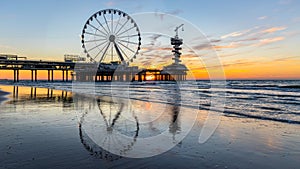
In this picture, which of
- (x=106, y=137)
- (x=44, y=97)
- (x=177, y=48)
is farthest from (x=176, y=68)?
(x=106, y=137)

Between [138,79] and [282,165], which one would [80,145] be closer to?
[282,165]

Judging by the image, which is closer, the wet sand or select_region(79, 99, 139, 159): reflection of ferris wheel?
the wet sand

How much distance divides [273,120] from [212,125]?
298 cm

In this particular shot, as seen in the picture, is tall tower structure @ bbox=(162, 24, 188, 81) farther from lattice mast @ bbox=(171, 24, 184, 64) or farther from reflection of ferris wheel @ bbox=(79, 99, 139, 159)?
reflection of ferris wheel @ bbox=(79, 99, 139, 159)

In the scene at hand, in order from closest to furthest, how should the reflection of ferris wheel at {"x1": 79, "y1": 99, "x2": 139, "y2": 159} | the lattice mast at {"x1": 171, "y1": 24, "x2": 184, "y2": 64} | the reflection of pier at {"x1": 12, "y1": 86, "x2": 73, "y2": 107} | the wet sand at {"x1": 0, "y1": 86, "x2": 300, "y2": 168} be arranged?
1. the wet sand at {"x1": 0, "y1": 86, "x2": 300, "y2": 168}
2. the reflection of ferris wheel at {"x1": 79, "y1": 99, "x2": 139, "y2": 159}
3. the reflection of pier at {"x1": 12, "y1": 86, "x2": 73, "y2": 107}
4. the lattice mast at {"x1": 171, "y1": 24, "x2": 184, "y2": 64}

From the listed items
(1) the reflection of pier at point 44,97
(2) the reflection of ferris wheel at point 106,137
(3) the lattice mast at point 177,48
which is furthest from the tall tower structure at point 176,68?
(2) the reflection of ferris wheel at point 106,137

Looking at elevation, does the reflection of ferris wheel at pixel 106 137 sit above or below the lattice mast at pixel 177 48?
below

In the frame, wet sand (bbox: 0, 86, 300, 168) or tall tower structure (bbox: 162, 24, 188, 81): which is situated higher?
tall tower structure (bbox: 162, 24, 188, 81)

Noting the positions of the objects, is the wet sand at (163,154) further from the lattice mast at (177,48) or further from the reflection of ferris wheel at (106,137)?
the lattice mast at (177,48)

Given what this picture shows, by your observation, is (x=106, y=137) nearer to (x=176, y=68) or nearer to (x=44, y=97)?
(x=44, y=97)

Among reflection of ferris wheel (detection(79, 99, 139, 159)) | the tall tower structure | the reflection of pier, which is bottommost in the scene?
the reflection of pier

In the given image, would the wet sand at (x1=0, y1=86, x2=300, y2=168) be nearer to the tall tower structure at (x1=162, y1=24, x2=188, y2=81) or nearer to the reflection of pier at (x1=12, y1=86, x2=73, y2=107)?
the reflection of pier at (x1=12, y1=86, x2=73, y2=107)

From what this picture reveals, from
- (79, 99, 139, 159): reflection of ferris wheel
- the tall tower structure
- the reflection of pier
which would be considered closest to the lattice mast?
the tall tower structure

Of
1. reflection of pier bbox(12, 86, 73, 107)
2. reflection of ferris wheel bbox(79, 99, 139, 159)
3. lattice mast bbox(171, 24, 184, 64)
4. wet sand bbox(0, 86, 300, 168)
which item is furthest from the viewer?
lattice mast bbox(171, 24, 184, 64)
